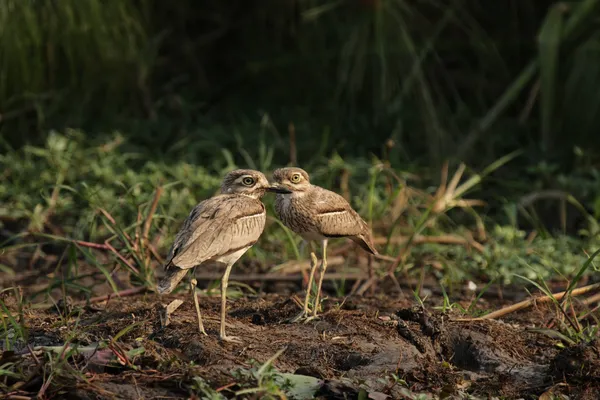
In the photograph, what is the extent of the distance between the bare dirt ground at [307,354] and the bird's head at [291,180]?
0.59 meters

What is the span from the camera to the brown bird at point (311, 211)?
521 centimetres

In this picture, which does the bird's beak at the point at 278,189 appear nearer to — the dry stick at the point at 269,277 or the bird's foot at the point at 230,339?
the bird's foot at the point at 230,339

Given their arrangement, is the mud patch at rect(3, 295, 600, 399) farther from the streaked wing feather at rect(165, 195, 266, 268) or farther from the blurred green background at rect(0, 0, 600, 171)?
the blurred green background at rect(0, 0, 600, 171)

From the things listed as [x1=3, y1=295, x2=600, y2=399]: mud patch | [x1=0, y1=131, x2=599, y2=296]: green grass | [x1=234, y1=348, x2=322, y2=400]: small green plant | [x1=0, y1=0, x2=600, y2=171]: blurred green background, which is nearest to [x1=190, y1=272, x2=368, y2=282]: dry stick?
[x1=0, y1=131, x2=599, y2=296]: green grass

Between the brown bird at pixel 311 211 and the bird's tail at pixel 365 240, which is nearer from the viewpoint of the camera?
the brown bird at pixel 311 211

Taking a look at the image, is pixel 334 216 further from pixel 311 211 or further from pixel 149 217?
pixel 149 217

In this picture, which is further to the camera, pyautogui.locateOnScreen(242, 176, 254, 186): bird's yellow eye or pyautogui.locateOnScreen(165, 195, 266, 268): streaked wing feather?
pyautogui.locateOnScreen(242, 176, 254, 186): bird's yellow eye

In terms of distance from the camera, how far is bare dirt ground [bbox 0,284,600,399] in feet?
12.8

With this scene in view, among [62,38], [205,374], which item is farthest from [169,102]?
[205,374]

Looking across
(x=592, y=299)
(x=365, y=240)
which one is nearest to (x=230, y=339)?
(x=365, y=240)

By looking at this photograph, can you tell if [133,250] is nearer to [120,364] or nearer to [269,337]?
[269,337]

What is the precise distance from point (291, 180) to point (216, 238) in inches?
34.9

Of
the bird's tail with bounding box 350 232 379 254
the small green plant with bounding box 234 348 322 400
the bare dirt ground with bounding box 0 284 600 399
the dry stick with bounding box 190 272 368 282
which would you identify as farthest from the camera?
the dry stick with bounding box 190 272 368 282

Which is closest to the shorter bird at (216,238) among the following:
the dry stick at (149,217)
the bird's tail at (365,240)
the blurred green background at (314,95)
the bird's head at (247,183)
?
the bird's head at (247,183)
